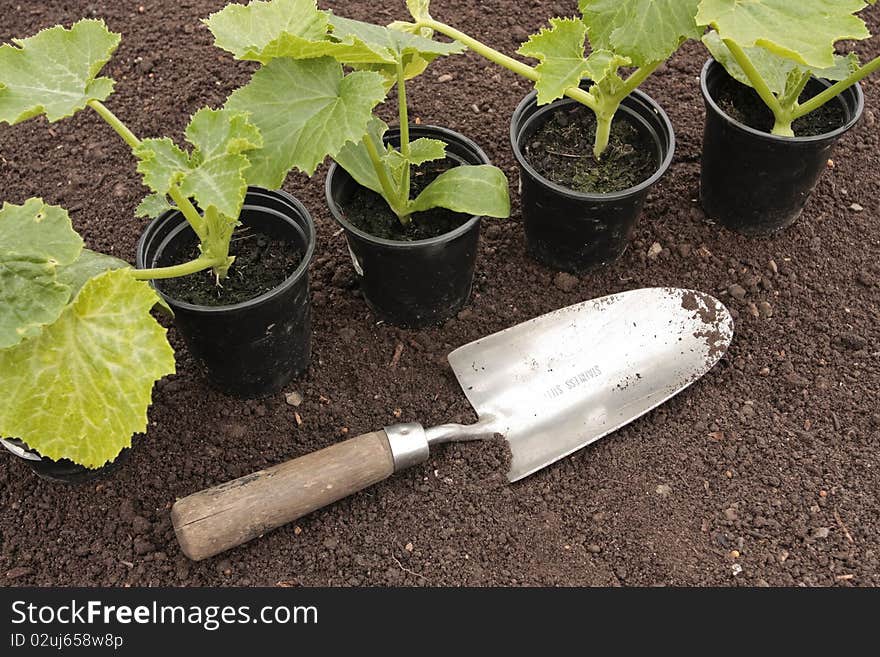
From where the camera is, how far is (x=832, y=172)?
310cm

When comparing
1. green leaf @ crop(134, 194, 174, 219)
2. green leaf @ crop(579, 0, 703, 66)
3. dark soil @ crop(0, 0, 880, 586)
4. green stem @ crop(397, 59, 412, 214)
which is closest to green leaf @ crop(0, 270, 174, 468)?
green leaf @ crop(134, 194, 174, 219)

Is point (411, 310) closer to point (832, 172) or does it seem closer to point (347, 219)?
point (347, 219)

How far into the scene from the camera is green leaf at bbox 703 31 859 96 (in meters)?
2.67

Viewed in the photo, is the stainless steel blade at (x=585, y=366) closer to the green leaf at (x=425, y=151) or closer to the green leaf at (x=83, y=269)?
the green leaf at (x=425, y=151)

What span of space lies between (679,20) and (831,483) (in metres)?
1.28

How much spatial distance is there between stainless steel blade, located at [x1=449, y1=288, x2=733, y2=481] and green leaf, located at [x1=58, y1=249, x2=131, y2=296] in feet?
3.17

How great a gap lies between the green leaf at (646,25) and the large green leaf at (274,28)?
583 mm

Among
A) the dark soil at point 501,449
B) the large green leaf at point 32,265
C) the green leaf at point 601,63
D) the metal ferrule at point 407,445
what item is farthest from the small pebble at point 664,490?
the large green leaf at point 32,265

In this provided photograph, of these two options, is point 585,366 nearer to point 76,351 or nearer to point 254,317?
point 254,317

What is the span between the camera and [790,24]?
2152mm

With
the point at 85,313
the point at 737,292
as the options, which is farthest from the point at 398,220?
the point at 737,292

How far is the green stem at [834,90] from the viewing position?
8.19 ft

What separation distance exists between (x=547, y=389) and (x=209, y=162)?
1.11 m

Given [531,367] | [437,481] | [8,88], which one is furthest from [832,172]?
[8,88]
